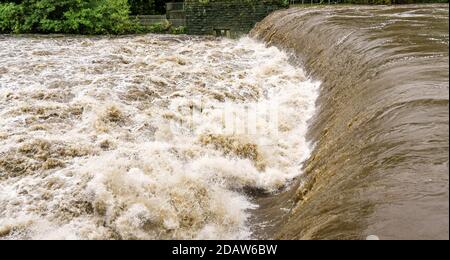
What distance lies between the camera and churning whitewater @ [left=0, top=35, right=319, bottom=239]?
4.59m

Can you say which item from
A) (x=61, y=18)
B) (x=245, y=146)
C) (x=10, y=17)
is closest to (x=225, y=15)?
(x=61, y=18)

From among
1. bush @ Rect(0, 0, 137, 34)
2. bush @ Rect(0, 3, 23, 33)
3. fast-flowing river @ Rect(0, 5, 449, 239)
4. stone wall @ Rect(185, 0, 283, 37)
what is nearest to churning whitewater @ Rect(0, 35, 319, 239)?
fast-flowing river @ Rect(0, 5, 449, 239)

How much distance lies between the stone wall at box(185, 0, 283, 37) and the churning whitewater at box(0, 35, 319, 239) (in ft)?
23.7

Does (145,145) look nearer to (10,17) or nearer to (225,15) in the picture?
(225,15)

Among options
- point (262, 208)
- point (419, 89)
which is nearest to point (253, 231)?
point (262, 208)

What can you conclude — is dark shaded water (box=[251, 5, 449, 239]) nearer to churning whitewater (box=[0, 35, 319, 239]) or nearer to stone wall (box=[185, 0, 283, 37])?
churning whitewater (box=[0, 35, 319, 239])

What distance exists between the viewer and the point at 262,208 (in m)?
5.00

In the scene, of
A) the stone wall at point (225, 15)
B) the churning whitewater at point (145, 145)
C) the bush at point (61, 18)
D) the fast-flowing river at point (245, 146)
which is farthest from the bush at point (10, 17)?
the fast-flowing river at point (245, 146)

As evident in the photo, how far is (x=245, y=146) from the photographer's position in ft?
20.2

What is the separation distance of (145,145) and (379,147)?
10.5 ft

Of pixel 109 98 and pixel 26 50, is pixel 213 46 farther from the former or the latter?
pixel 109 98

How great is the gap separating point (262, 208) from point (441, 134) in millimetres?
2075

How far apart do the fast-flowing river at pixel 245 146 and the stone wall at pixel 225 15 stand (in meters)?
8.00

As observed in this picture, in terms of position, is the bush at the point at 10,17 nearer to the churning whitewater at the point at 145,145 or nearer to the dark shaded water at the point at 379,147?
the churning whitewater at the point at 145,145
